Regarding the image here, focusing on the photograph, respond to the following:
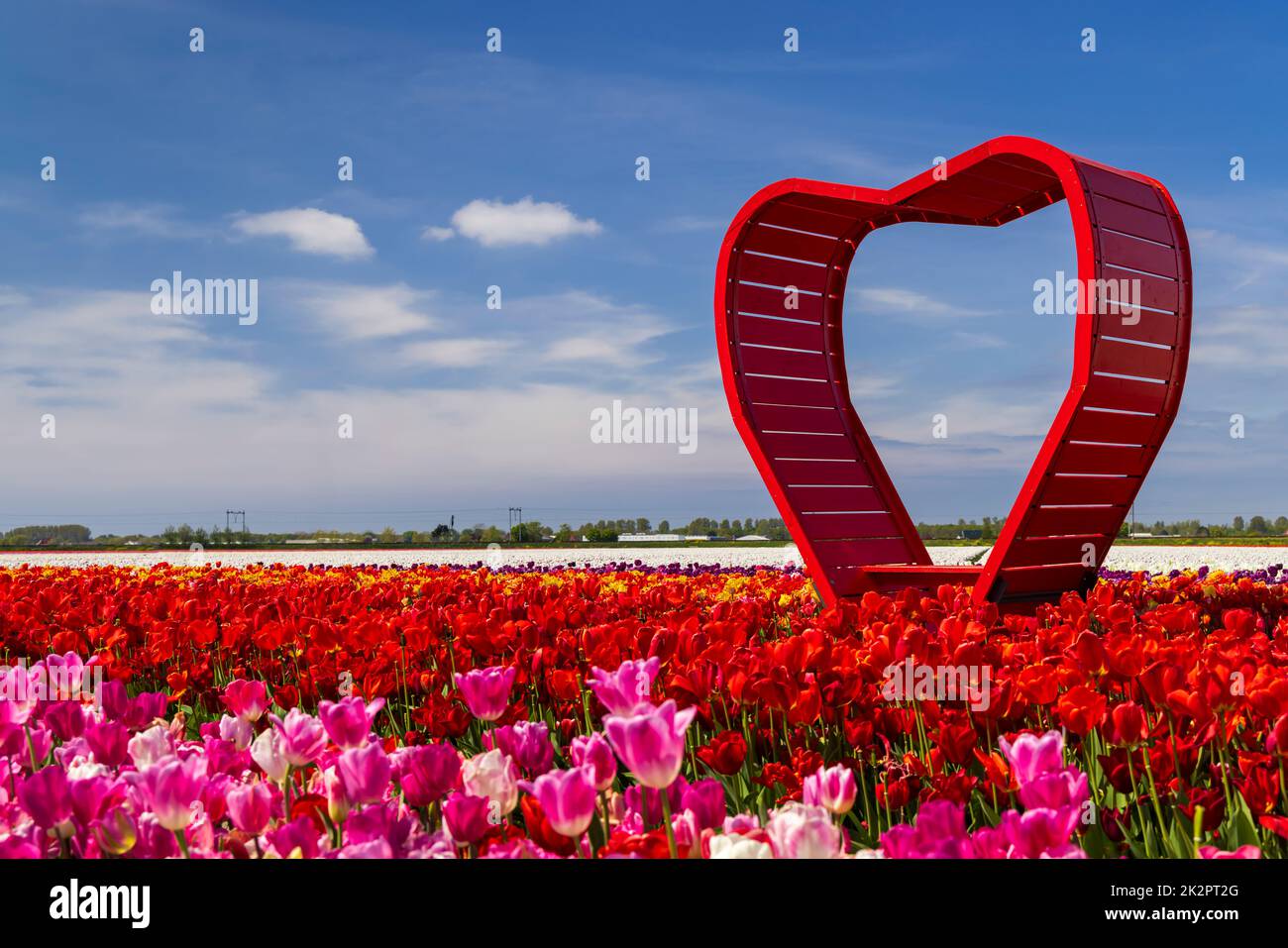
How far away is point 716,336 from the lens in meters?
6.71

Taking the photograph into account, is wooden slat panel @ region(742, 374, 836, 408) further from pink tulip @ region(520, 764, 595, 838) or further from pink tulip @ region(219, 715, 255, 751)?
pink tulip @ region(520, 764, 595, 838)

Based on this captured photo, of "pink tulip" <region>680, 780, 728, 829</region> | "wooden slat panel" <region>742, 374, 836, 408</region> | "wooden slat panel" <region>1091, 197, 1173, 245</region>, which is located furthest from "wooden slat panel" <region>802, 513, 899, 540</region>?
"pink tulip" <region>680, 780, 728, 829</region>

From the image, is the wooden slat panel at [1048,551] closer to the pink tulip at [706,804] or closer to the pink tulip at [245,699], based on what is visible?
the pink tulip at [245,699]

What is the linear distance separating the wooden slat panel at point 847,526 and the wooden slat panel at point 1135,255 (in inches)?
92.6

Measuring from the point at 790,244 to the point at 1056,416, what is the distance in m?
2.49

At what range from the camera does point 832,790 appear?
1.61 m

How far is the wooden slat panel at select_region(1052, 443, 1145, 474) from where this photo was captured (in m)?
5.27

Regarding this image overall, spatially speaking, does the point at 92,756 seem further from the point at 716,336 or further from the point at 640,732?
the point at 716,336

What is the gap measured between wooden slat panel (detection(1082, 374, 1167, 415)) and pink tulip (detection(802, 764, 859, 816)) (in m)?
3.98

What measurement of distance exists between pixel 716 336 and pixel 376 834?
5483mm

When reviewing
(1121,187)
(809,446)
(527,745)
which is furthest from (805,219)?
(527,745)

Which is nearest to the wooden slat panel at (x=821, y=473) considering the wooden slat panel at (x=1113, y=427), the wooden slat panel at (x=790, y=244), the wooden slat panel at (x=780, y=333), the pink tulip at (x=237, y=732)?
the wooden slat panel at (x=780, y=333)

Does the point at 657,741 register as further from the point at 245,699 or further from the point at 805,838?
the point at 245,699
